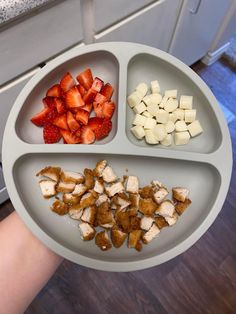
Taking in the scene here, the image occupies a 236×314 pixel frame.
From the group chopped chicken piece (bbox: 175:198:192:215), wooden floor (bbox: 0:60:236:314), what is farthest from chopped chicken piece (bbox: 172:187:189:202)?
wooden floor (bbox: 0:60:236:314)

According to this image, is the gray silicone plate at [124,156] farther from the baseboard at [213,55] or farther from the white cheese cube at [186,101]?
the baseboard at [213,55]

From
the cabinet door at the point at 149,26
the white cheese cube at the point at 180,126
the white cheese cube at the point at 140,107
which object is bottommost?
the white cheese cube at the point at 180,126

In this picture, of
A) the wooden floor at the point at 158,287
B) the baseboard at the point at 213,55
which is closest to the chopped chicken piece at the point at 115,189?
the wooden floor at the point at 158,287

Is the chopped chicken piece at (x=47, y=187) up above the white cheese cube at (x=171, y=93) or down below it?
below

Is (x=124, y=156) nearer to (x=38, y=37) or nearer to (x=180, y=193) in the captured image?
(x=180, y=193)

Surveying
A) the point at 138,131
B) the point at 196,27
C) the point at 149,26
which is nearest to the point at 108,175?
the point at 138,131

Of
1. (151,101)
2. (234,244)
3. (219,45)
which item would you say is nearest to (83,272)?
(234,244)
